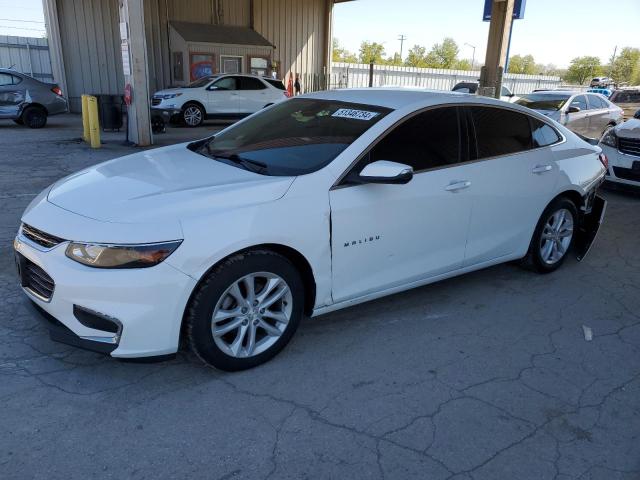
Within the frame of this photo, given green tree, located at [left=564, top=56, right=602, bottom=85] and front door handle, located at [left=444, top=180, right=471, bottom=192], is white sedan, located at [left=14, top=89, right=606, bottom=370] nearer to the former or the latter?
front door handle, located at [left=444, top=180, right=471, bottom=192]

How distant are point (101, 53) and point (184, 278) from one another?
63.3ft

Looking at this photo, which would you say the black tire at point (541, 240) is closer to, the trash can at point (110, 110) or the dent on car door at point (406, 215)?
the dent on car door at point (406, 215)

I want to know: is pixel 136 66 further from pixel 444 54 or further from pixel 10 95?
pixel 444 54

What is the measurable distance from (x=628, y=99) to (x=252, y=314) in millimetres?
20993

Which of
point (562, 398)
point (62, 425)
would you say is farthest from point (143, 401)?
point (562, 398)

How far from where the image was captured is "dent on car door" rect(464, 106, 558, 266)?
13.0ft

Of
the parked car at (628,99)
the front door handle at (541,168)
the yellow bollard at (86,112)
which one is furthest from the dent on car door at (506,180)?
the parked car at (628,99)

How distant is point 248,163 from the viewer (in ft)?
11.4

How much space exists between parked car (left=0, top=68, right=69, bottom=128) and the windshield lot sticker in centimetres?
1283

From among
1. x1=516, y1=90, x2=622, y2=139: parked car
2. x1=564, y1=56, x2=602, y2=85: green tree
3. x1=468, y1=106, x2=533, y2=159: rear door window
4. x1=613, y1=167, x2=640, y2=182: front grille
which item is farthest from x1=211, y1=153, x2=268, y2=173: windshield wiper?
x1=564, y1=56, x2=602, y2=85: green tree

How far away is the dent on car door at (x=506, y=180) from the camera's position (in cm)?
395

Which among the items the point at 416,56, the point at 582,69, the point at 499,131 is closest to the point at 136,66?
the point at 499,131

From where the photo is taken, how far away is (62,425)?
2.57 meters

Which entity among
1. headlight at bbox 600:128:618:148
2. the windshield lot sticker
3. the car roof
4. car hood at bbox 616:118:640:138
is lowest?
headlight at bbox 600:128:618:148
